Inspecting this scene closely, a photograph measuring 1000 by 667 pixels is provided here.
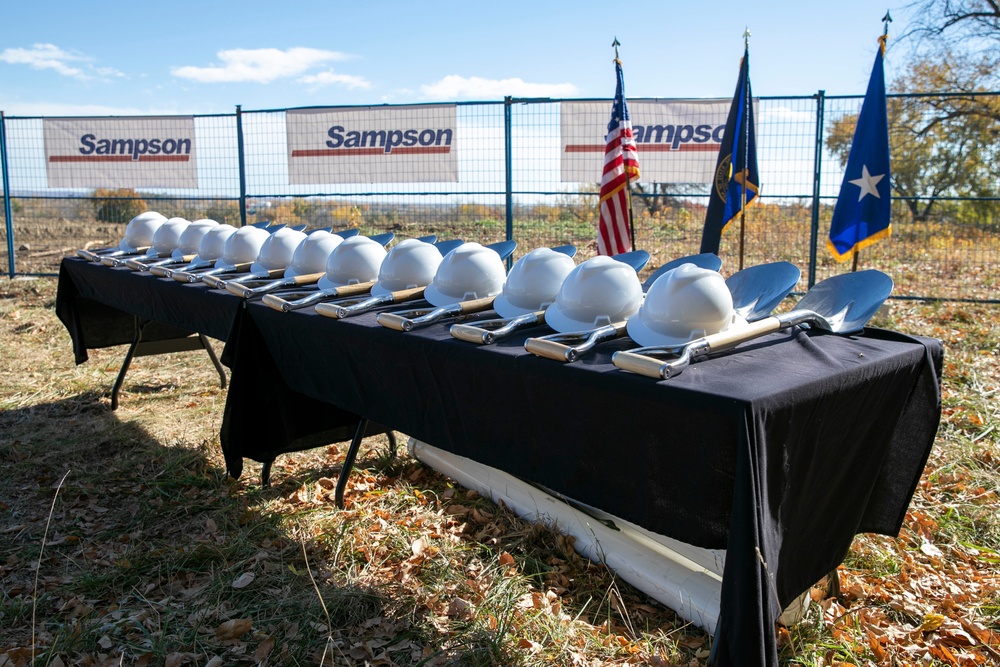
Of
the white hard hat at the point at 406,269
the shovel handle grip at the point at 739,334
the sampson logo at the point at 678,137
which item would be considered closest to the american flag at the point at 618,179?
the sampson logo at the point at 678,137

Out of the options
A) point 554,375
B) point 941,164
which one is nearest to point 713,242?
point 554,375

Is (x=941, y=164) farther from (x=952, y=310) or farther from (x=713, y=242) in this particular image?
(x=713, y=242)

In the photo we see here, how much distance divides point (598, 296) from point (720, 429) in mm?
653

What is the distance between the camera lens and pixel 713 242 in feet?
18.4

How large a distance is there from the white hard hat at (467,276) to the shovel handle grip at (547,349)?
707 millimetres

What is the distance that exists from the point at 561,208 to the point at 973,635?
6.35 metres

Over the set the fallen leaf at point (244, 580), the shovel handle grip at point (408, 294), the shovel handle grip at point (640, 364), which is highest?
the shovel handle grip at point (408, 294)

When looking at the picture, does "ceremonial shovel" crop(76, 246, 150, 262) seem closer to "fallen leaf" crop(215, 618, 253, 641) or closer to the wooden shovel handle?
the wooden shovel handle

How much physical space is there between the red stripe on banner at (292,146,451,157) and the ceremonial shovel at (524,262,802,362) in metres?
5.69

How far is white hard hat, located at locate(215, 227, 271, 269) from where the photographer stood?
368 cm

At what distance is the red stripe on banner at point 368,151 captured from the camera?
776 centimetres

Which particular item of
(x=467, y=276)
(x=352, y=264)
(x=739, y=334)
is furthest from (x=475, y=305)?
Result: (x=739, y=334)

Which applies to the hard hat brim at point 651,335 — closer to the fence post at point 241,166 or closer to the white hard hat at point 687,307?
the white hard hat at point 687,307

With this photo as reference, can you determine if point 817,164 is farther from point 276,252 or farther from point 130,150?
point 130,150
